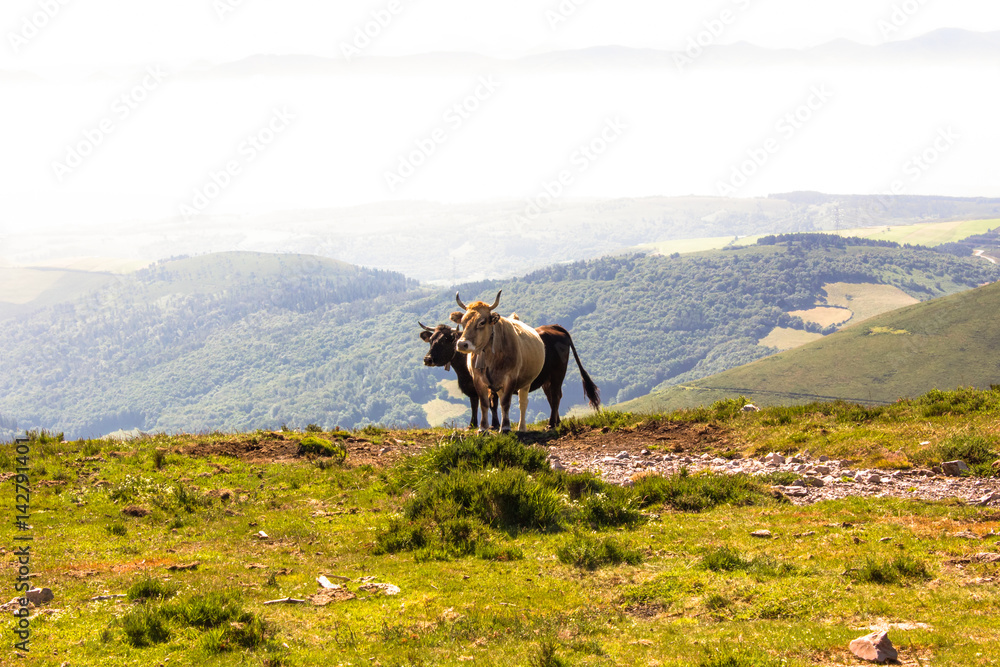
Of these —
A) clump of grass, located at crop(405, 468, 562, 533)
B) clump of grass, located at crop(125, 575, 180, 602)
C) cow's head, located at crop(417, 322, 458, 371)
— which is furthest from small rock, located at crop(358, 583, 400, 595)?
cow's head, located at crop(417, 322, 458, 371)

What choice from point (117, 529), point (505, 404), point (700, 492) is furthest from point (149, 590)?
point (505, 404)

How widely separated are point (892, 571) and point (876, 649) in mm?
2206

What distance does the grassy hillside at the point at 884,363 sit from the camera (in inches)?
5276

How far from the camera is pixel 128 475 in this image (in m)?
14.2

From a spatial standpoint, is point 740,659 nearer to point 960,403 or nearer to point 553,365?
point 960,403

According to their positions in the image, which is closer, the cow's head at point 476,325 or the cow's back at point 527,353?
the cow's head at point 476,325

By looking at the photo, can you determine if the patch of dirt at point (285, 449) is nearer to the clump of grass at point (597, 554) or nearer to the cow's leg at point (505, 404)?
the cow's leg at point (505, 404)

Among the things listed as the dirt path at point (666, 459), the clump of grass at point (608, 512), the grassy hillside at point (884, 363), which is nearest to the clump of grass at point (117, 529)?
the dirt path at point (666, 459)

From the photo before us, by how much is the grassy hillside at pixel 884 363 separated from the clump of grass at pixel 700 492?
11563 centimetres

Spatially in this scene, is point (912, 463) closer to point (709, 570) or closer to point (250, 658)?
point (709, 570)

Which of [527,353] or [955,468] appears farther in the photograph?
[527,353]

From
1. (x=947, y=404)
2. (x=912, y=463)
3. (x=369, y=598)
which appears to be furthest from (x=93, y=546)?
(x=947, y=404)

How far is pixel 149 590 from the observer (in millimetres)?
8070

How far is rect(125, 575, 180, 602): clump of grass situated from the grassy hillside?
4789 inches
